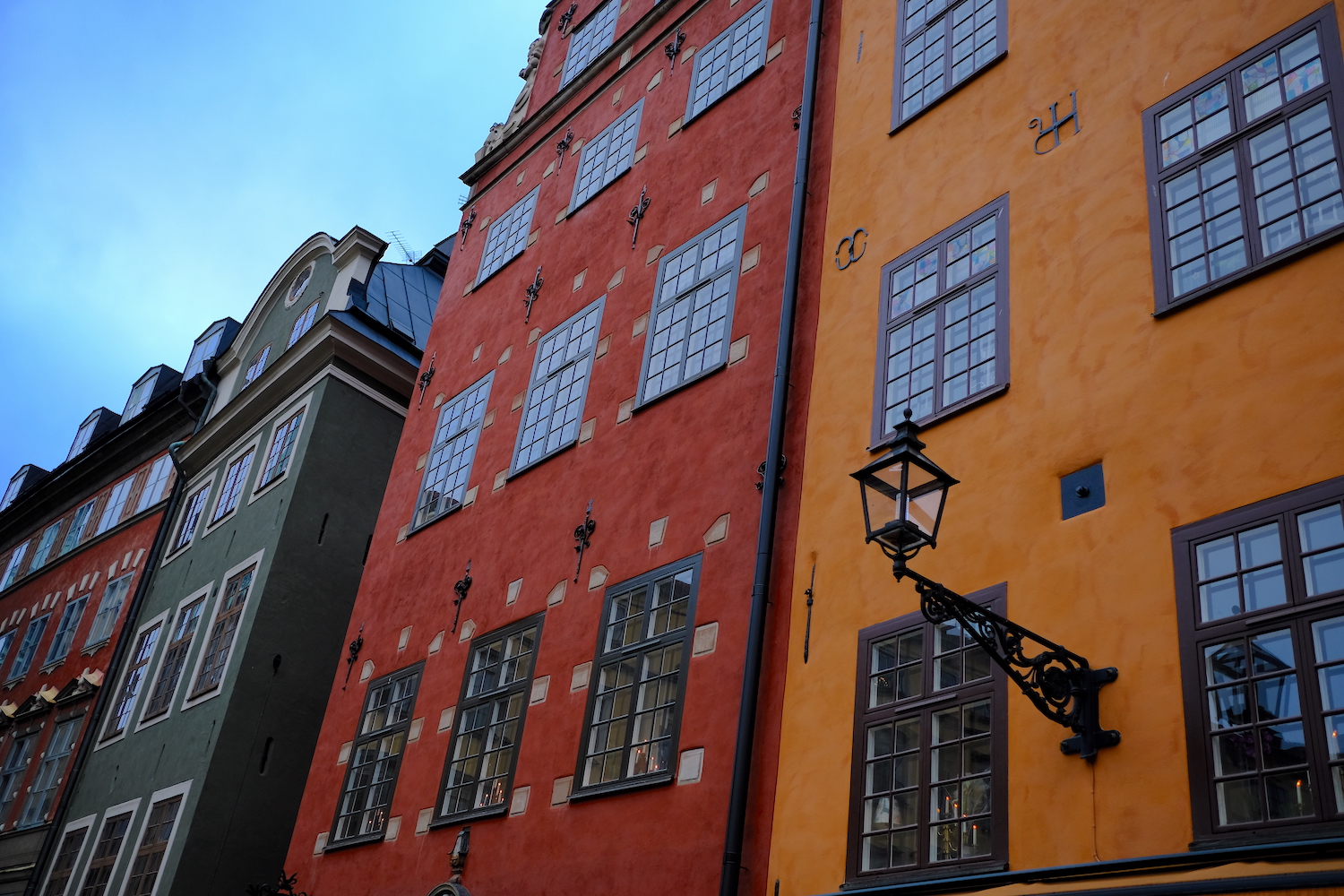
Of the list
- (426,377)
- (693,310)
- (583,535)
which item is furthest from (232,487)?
(693,310)

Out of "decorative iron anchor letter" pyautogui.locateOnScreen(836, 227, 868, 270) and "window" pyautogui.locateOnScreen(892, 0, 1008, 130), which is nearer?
"window" pyautogui.locateOnScreen(892, 0, 1008, 130)

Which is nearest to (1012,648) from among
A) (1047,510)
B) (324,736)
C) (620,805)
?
(1047,510)

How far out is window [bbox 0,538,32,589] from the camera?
30875mm

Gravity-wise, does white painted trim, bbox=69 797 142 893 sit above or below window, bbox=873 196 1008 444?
below

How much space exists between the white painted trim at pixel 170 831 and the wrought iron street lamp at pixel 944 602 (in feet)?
42.7

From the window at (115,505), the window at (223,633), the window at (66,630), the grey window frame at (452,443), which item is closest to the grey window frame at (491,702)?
the grey window frame at (452,443)

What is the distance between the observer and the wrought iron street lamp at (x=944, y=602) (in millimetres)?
6668

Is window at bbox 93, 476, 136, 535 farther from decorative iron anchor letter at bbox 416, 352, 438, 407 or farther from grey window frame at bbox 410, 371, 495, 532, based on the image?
grey window frame at bbox 410, 371, 495, 532

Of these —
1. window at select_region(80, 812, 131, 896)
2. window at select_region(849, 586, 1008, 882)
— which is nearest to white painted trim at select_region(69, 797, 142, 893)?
window at select_region(80, 812, 131, 896)

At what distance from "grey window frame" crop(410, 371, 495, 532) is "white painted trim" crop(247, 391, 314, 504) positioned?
4.11 m

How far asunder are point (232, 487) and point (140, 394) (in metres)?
10.8

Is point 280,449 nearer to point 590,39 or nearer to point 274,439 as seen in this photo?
point 274,439

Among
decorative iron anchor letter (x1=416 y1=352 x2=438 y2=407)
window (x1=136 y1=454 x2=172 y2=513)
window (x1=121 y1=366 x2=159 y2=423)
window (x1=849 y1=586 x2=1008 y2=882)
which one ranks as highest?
window (x1=121 y1=366 x2=159 y2=423)

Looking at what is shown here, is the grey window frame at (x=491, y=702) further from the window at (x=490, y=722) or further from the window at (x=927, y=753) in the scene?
the window at (x=927, y=753)
